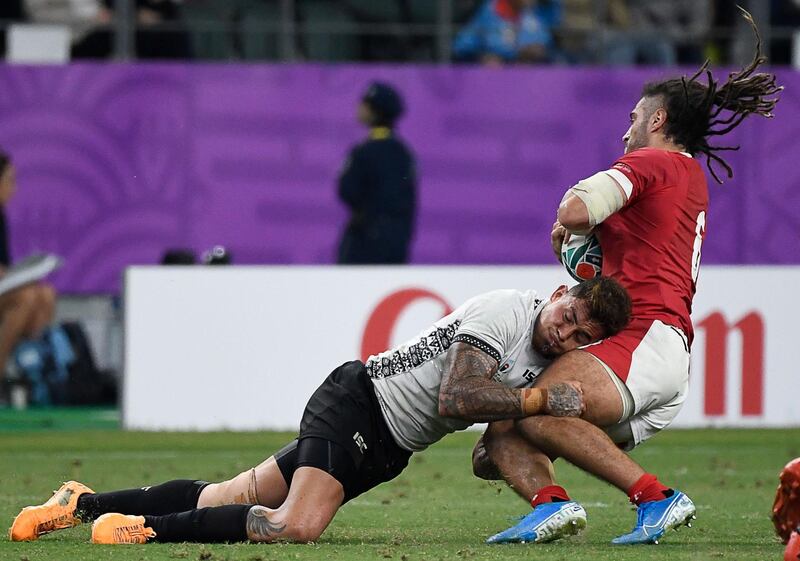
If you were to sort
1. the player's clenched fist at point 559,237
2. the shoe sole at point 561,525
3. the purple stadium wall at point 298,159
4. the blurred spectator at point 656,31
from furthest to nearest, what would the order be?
the blurred spectator at point 656,31, the purple stadium wall at point 298,159, the player's clenched fist at point 559,237, the shoe sole at point 561,525

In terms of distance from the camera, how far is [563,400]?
613 cm

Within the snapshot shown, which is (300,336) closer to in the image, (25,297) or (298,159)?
(25,297)

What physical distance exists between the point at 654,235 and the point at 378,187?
7.53 metres

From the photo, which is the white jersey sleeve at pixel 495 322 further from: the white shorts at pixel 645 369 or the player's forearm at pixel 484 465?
the player's forearm at pixel 484 465

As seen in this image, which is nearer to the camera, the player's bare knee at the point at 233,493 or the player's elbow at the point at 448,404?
the player's elbow at the point at 448,404

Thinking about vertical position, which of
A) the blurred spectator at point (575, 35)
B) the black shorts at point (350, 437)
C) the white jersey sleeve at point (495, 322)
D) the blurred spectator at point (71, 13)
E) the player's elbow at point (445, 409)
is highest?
the blurred spectator at point (71, 13)

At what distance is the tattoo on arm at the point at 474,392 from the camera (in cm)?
603

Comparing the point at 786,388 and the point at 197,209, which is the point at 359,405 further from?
the point at 197,209

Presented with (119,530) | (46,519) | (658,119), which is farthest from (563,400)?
(46,519)

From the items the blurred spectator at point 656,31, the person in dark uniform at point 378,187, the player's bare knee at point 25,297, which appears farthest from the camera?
the blurred spectator at point 656,31

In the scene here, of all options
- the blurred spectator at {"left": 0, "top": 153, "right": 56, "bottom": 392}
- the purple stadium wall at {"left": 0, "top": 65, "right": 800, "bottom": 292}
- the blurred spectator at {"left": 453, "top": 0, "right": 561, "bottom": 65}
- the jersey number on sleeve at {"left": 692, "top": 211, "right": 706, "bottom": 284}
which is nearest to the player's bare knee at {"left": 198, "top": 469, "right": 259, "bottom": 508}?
the jersey number on sleeve at {"left": 692, "top": 211, "right": 706, "bottom": 284}

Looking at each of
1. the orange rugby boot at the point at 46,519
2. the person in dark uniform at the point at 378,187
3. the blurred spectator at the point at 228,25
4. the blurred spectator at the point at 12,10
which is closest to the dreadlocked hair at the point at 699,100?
the orange rugby boot at the point at 46,519

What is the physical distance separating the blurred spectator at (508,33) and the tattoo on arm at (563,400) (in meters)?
11.1

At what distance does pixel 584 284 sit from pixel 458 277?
650cm
